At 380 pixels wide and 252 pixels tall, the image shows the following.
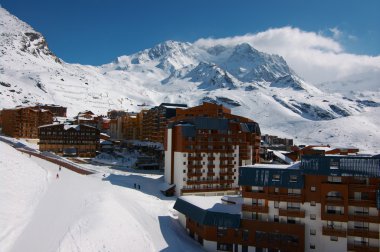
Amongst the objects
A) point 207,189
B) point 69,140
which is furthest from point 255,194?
point 69,140

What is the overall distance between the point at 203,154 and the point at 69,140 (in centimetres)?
6502

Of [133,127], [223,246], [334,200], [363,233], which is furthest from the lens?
[133,127]

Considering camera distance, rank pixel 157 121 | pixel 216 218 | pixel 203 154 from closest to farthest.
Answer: pixel 216 218 → pixel 203 154 → pixel 157 121

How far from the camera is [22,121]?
169125 millimetres

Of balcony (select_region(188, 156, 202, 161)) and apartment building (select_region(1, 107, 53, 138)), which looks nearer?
balcony (select_region(188, 156, 202, 161))

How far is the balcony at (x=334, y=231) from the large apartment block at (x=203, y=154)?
A: 47733 mm

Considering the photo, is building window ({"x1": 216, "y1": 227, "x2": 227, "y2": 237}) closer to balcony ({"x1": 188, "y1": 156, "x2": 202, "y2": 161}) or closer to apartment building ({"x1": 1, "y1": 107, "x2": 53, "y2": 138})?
balcony ({"x1": 188, "y1": 156, "x2": 202, "y2": 161})

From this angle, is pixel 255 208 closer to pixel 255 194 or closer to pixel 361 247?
pixel 255 194

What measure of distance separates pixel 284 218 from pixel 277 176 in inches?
231

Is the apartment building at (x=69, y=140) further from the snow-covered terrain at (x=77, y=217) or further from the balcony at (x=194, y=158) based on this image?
the balcony at (x=194, y=158)

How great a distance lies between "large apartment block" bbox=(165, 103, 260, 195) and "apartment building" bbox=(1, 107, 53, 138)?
96.1 metres

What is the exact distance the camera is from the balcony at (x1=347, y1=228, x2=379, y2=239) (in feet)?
155

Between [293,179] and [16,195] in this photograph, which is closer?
[293,179]

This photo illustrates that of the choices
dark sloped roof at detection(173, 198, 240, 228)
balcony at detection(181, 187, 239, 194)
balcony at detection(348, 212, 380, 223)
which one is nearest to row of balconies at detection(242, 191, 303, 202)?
dark sloped roof at detection(173, 198, 240, 228)
